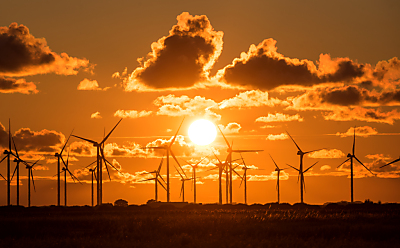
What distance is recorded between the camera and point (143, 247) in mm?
53406

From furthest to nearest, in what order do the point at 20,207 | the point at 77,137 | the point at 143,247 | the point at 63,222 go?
the point at 20,207 < the point at 77,137 < the point at 63,222 < the point at 143,247

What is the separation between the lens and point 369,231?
228 ft

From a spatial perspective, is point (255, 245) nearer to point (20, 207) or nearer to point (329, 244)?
point (329, 244)

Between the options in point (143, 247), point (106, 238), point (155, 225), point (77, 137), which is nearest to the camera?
point (143, 247)

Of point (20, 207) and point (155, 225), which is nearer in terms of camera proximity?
point (155, 225)

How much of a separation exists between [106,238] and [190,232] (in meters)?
11.7

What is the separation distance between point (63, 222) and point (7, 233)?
49.0ft

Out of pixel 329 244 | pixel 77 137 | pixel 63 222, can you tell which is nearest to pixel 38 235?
pixel 63 222

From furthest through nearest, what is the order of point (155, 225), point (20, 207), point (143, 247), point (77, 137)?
point (20, 207) → point (77, 137) → point (155, 225) → point (143, 247)

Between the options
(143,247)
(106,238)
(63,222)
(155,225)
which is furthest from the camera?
(63,222)

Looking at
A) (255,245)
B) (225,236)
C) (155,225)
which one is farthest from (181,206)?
(255,245)

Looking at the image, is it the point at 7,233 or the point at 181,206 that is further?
the point at 181,206

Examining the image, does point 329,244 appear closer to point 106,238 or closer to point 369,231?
point 369,231

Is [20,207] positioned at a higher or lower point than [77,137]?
lower
